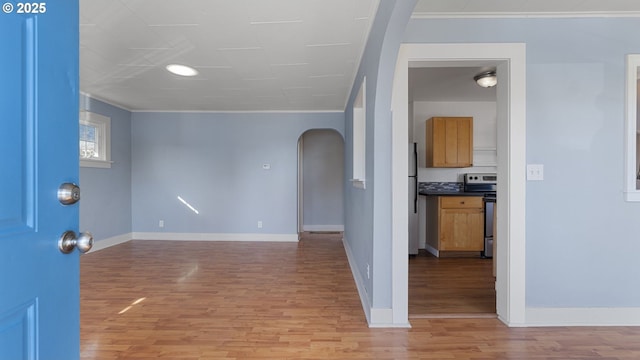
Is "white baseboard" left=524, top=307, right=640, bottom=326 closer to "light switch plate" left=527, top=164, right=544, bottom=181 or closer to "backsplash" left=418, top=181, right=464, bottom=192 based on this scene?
"light switch plate" left=527, top=164, right=544, bottom=181

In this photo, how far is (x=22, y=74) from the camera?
71cm

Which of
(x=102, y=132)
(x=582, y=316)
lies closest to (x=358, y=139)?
(x=582, y=316)

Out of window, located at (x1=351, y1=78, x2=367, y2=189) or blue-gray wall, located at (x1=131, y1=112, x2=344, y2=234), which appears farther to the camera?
blue-gray wall, located at (x1=131, y1=112, x2=344, y2=234)

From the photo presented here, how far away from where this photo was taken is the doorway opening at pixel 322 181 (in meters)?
6.77

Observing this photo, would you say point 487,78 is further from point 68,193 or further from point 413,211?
point 68,193

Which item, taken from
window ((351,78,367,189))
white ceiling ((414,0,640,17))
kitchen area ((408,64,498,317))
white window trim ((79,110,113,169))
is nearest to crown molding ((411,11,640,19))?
white ceiling ((414,0,640,17))

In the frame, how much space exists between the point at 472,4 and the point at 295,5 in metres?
1.23

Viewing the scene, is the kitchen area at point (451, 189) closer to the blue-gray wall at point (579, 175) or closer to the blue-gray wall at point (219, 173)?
the blue-gray wall at point (579, 175)

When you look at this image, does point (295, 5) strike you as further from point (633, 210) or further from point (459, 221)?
point (459, 221)

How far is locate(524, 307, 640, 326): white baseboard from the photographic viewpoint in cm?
230

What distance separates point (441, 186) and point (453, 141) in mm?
755

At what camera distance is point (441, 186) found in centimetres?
501

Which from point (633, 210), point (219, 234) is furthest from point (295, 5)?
point (219, 234)

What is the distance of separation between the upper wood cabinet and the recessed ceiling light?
3355 mm
